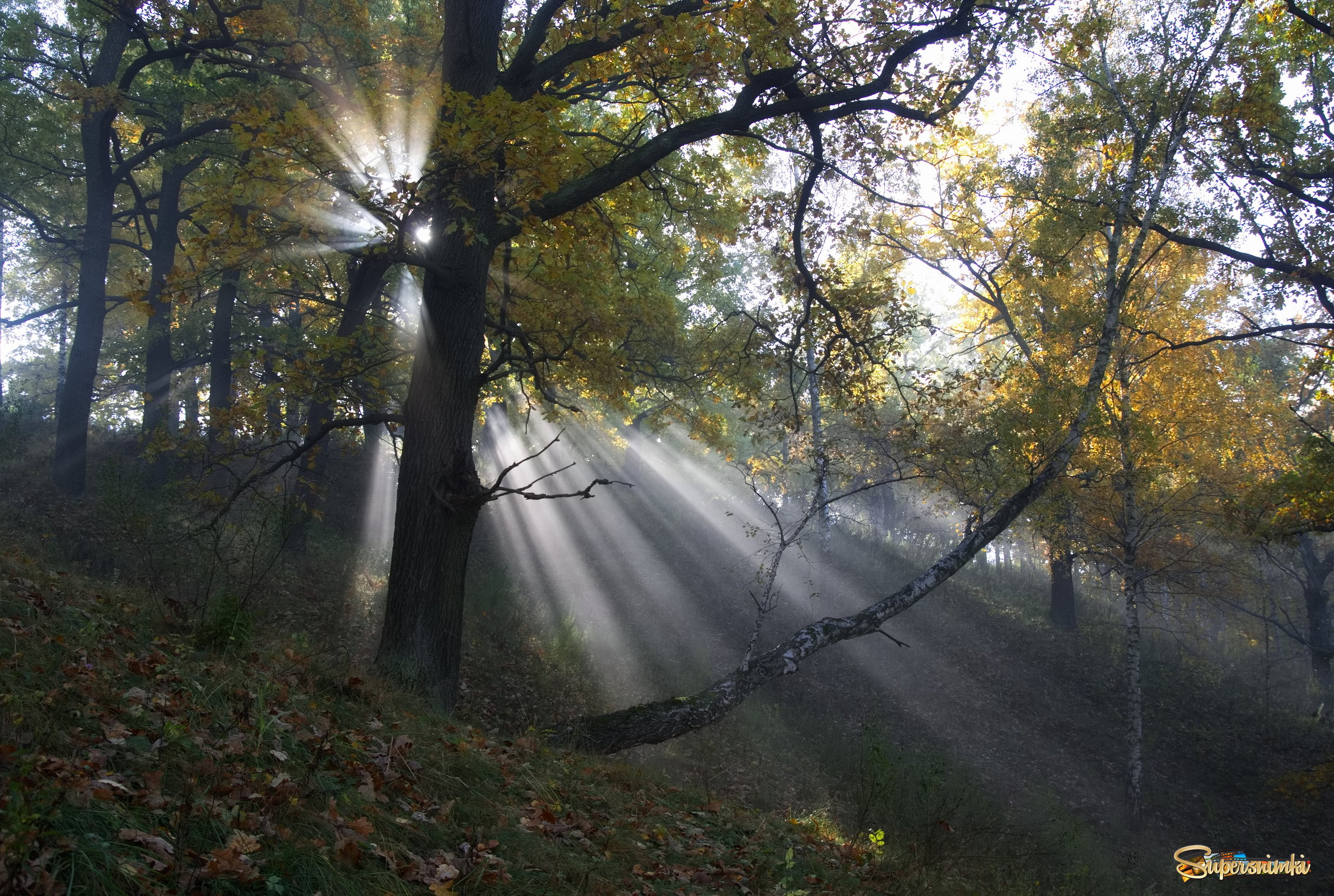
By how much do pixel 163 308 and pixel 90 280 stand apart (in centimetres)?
188

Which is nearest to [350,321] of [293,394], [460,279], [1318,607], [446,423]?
[293,394]

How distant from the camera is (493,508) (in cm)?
2155

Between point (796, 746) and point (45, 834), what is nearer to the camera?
point (45, 834)

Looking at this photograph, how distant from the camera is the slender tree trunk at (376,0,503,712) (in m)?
7.07

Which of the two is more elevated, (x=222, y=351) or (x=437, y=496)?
(x=222, y=351)

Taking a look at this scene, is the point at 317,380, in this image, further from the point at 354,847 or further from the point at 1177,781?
the point at 1177,781

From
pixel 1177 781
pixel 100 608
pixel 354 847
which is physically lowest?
pixel 1177 781

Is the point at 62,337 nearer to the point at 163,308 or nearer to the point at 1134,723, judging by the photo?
the point at 163,308

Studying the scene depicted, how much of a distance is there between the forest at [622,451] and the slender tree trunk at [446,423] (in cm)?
4

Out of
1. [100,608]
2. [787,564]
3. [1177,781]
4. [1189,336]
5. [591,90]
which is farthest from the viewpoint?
[787,564]

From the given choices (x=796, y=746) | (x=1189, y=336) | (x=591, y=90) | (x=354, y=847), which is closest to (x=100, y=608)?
(x=354, y=847)

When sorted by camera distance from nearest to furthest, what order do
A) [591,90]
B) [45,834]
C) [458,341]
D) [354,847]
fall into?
[45,834] → [354,847] → [458,341] → [591,90]

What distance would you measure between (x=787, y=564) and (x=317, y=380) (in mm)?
17494

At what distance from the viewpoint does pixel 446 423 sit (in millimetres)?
7434
